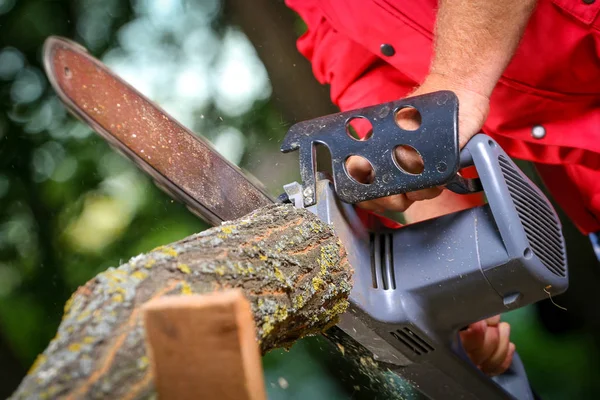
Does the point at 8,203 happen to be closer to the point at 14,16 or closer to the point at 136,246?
the point at 136,246

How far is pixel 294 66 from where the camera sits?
2.11m

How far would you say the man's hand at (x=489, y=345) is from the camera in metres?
1.46

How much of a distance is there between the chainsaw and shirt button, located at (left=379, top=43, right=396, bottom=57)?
447 mm

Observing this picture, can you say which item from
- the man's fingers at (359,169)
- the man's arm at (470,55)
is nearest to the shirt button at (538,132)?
the man's arm at (470,55)

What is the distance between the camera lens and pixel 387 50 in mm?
1426

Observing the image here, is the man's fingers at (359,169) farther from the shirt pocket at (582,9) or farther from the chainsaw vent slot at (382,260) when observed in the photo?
the shirt pocket at (582,9)

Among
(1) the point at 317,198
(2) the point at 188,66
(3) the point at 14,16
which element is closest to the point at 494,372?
(1) the point at 317,198

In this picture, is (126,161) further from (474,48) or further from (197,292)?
(197,292)

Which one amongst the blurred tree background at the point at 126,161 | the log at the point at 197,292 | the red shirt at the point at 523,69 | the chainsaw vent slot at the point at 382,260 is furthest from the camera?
the blurred tree background at the point at 126,161

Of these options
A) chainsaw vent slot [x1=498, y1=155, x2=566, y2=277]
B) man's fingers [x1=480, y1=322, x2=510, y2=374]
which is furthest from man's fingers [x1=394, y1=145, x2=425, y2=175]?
man's fingers [x1=480, y1=322, x2=510, y2=374]

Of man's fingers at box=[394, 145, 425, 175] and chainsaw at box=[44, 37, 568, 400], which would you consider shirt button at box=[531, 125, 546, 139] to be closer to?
chainsaw at box=[44, 37, 568, 400]

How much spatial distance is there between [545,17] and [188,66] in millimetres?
1270

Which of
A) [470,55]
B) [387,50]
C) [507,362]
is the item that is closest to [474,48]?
[470,55]

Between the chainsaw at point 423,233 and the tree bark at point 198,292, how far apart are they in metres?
0.08
